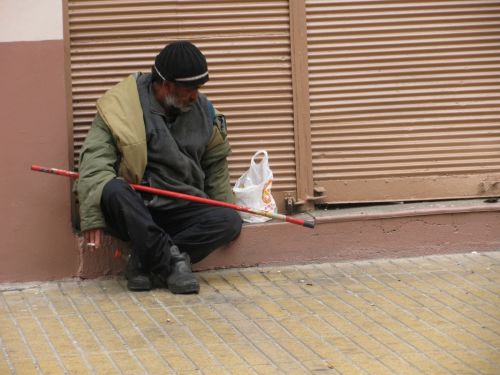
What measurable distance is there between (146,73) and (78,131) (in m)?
0.55

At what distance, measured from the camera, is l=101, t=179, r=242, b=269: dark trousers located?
642cm

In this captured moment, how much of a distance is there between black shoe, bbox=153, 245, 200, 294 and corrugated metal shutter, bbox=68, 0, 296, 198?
0.80 m

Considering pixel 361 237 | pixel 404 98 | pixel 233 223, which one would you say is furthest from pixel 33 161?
pixel 404 98

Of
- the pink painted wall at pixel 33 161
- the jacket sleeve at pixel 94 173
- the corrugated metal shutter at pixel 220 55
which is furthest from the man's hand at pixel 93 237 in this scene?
the corrugated metal shutter at pixel 220 55

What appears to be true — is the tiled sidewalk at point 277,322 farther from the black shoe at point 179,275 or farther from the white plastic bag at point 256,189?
the white plastic bag at point 256,189

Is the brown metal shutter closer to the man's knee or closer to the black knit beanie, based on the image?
the man's knee

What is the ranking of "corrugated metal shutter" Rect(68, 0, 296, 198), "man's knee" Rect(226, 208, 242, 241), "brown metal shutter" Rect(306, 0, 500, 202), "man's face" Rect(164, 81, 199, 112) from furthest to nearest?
1. "brown metal shutter" Rect(306, 0, 500, 202)
2. "corrugated metal shutter" Rect(68, 0, 296, 198)
3. "man's knee" Rect(226, 208, 242, 241)
4. "man's face" Rect(164, 81, 199, 112)

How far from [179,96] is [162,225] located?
757 mm

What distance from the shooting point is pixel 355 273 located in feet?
22.7

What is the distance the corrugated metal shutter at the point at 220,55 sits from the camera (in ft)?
22.9

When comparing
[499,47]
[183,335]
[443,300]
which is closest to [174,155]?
[183,335]

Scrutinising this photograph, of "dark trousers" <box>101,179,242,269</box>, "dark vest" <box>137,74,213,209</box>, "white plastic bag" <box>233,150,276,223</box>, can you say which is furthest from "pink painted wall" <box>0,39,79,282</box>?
"white plastic bag" <box>233,150,276,223</box>

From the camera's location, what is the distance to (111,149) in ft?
21.4

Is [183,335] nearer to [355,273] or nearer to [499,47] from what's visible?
[355,273]
